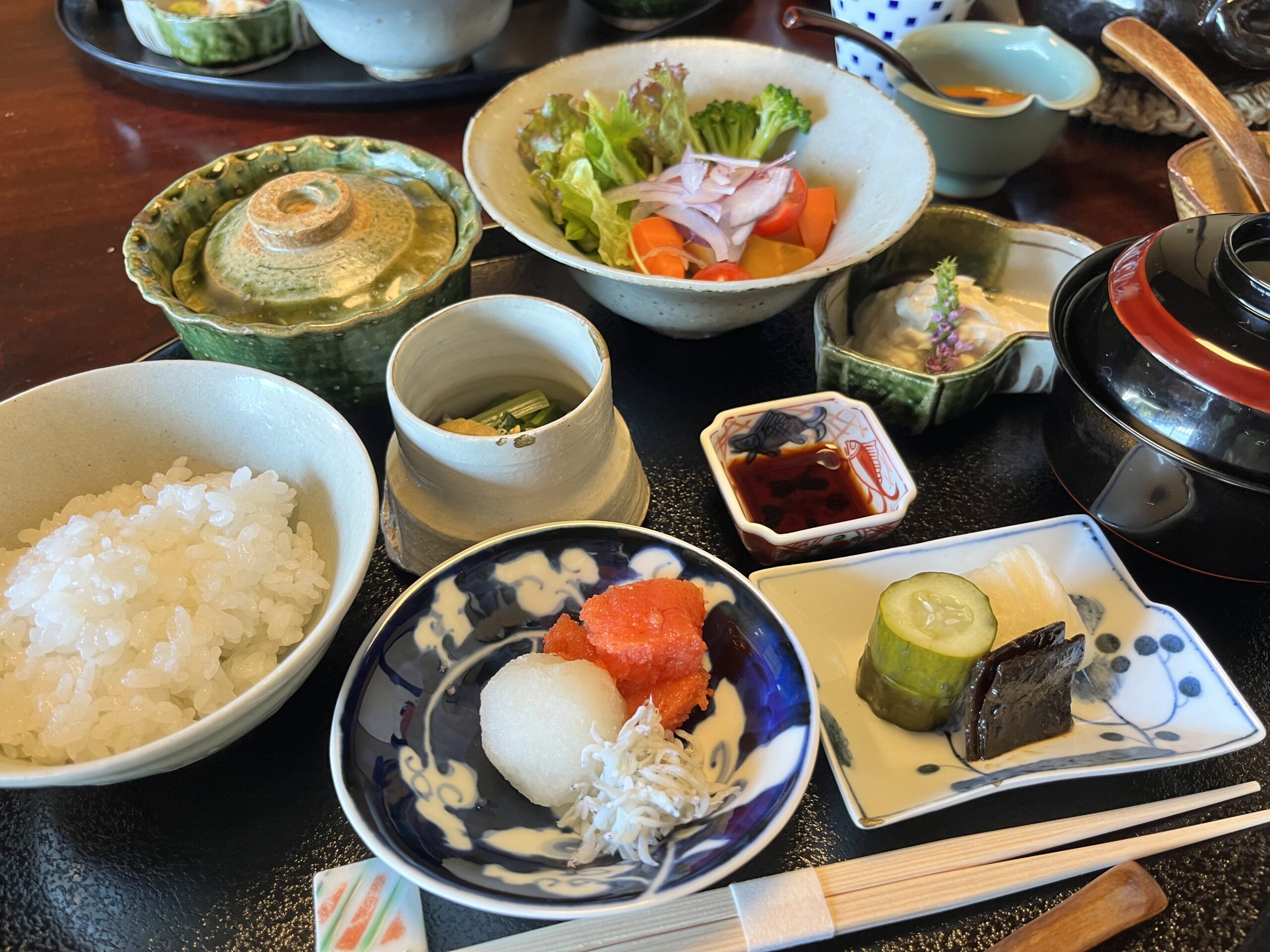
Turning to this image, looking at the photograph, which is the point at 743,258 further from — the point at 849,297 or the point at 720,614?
the point at 720,614

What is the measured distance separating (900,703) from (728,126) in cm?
122

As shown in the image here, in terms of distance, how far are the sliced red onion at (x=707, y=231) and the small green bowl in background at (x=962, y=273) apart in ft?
0.67

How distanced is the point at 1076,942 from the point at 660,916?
0.47 meters

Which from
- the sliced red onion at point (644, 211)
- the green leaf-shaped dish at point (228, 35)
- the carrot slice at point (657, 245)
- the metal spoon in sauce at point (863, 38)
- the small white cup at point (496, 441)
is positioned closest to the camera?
the small white cup at point (496, 441)

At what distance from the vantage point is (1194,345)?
108cm

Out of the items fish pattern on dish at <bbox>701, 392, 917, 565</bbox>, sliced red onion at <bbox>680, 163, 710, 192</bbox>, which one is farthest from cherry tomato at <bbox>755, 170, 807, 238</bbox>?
fish pattern on dish at <bbox>701, 392, 917, 565</bbox>

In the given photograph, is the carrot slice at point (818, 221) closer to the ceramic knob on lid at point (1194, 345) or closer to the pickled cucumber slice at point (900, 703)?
the ceramic knob on lid at point (1194, 345)

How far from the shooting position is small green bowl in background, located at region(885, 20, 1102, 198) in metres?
1.70

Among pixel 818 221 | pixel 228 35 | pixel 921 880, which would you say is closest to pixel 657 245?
pixel 818 221

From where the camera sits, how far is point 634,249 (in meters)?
1.55

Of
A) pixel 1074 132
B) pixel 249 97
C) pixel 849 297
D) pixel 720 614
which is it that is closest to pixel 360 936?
pixel 720 614

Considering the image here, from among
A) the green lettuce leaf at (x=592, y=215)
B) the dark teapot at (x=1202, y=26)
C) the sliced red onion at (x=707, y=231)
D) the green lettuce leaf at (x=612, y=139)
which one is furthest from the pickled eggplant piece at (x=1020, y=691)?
the dark teapot at (x=1202, y=26)

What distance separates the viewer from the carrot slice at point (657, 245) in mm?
1504

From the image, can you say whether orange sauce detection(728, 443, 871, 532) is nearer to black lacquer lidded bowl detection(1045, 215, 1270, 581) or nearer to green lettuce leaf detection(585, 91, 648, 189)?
black lacquer lidded bowl detection(1045, 215, 1270, 581)
